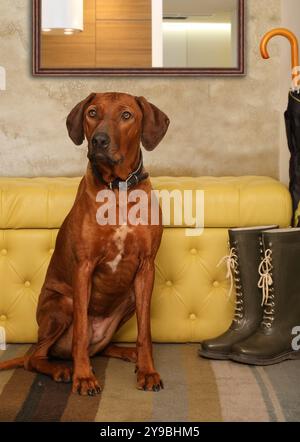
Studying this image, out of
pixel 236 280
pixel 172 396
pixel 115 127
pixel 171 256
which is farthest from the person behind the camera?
pixel 171 256

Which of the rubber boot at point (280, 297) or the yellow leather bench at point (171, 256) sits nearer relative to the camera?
the rubber boot at point (280, 297)

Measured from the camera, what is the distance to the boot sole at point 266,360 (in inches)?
89.9

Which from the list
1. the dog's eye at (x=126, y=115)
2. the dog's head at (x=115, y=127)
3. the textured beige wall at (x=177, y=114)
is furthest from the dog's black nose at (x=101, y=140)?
the textured beige wall at (x=177, y=114)

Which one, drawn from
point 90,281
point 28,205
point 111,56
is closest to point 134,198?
point 90,281

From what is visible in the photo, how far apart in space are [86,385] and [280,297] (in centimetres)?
68

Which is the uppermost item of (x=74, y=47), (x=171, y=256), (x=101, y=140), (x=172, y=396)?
(x=74, y=47)

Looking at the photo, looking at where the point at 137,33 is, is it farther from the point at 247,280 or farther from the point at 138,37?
the point at 247,280

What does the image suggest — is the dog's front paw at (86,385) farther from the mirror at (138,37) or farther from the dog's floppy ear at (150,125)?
the mirror at (138,37)

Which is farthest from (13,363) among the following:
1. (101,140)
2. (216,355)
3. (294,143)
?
(294,143)

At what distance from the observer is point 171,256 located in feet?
8.47

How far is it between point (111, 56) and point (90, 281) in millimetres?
1128

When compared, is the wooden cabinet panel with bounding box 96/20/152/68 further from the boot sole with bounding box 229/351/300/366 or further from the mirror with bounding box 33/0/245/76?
the boot sole with bounding box 229/351/300/366

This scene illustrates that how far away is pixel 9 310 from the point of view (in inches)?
102

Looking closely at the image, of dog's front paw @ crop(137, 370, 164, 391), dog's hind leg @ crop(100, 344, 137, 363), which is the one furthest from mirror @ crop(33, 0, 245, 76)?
dog's front paw @ crop(137, 370, 164, 391)
